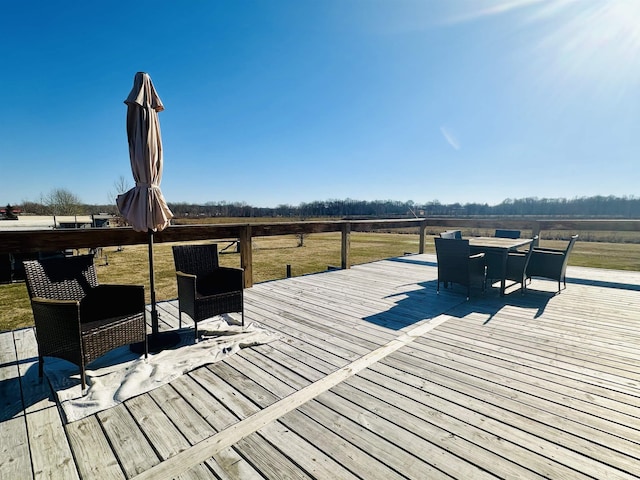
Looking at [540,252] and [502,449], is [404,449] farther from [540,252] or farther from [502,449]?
[540,252]

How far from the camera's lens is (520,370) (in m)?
2.24

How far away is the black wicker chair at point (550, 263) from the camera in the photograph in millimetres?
4246

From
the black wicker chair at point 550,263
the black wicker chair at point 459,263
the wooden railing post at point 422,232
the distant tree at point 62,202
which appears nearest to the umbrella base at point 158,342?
the black wicker chair at point 459,263

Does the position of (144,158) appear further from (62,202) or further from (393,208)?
(393,208)

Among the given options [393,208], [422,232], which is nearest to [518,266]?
[422,232]

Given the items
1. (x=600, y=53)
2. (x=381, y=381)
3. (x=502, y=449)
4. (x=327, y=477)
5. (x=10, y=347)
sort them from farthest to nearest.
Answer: (x=600, y=53), (x=10, y=347), (x=381, y=381), (x=502, y=449), (x=327, y=477)

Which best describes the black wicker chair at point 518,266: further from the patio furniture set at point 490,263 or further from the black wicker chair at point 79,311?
the black wicker chair at point 79,311

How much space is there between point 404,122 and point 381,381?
36.9 feet

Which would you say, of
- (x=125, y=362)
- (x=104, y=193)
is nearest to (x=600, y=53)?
(x=125, y=362)

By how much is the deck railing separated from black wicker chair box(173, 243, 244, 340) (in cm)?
60

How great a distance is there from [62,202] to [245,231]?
3599 cm

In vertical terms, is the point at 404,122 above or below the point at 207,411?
above

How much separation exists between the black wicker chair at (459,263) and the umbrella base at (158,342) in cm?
347

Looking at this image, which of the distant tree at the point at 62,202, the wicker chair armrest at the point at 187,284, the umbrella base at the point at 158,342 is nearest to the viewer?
the umbrella base at the point at 158,342
